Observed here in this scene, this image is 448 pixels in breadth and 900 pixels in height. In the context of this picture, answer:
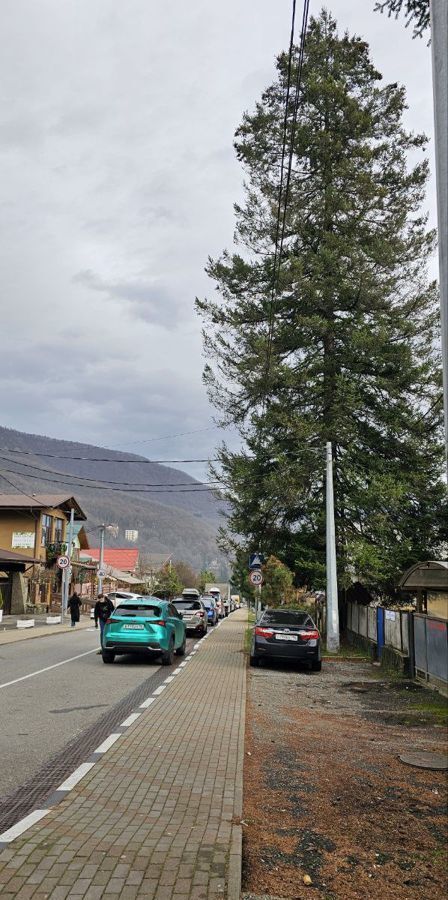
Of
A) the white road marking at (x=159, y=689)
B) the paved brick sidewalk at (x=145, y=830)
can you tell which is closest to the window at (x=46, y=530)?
the white road marking at (x=159, y=689)

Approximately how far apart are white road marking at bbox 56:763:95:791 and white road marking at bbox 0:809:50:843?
0.71m

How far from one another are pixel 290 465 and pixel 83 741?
15663 millimetres

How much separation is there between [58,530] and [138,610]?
4080cm

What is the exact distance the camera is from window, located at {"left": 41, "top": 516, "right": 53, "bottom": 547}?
169 feet

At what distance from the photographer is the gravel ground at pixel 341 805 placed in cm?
438

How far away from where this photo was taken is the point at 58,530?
56094mm

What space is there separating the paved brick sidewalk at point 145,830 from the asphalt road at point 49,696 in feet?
2.79

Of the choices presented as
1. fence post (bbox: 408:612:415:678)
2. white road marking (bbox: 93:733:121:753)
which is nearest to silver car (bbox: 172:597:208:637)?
fence post (bbox: 408:612:415:678)

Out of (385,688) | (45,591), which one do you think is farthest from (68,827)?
(45,591)

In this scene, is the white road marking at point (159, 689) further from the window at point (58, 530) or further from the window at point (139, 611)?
the window at point (58, 530)

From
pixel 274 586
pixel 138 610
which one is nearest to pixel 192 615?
pixel 138 610

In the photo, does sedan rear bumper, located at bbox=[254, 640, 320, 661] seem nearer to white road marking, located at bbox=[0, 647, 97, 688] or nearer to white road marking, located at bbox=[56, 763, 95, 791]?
white road marking, located at bbox=[0, 647, 97, 688]

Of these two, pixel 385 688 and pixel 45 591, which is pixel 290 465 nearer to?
pixel 385 688

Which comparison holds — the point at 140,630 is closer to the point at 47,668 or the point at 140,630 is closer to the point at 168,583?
the point at 47,668
